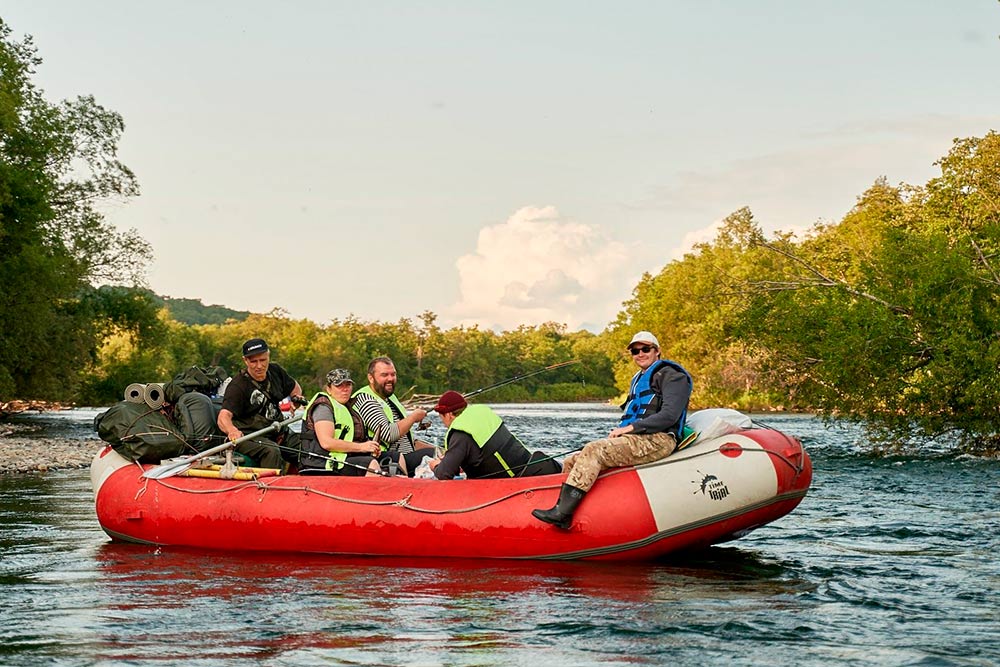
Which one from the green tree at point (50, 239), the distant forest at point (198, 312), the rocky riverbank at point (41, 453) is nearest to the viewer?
the rocky riverbank at point (41, 453)

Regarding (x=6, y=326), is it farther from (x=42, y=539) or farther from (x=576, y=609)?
(x=576, y=609)

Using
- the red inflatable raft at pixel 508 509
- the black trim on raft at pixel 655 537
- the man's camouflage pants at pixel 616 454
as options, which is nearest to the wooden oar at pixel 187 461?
the red inflatable raft at pixel 508 509

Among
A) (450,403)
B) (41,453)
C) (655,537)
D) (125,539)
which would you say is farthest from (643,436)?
(41,453)

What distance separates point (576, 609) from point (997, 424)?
13914 mm

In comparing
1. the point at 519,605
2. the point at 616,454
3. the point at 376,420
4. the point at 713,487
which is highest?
the point at 376,420

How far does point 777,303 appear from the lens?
73.6 ft

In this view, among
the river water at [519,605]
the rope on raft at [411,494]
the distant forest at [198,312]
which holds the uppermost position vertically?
the distant forest at [198,312]

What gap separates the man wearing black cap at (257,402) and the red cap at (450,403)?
5.28ft

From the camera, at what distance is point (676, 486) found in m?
8.28

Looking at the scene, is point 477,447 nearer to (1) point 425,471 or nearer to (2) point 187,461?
(1) point 425,471

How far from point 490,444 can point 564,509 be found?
89 centimetres

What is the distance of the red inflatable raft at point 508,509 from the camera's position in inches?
328

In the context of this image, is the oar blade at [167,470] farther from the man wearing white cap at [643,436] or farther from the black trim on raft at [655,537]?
the man wearing white cap at [643,436]

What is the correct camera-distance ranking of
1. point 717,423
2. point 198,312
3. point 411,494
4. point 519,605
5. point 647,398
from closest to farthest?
1. point 519,605
2. point 647,398
3. point 717,423
4. point 411,494
5. point 198,312
